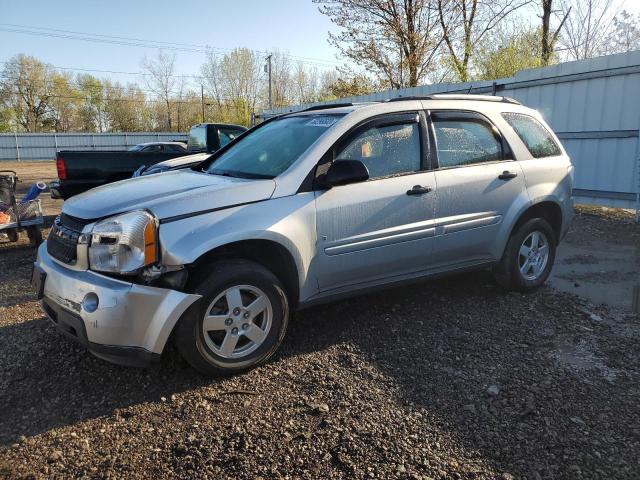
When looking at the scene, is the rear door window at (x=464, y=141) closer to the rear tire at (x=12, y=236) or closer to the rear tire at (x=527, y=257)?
the rear tire at (x=527, y=257)

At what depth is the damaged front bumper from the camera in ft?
9.53

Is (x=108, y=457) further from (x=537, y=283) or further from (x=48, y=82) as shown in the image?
(x=48, y=82)

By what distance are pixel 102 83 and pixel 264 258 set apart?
65.3 meters

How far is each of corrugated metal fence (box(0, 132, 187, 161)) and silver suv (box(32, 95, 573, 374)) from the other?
116ft

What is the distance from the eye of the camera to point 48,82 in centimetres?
5616

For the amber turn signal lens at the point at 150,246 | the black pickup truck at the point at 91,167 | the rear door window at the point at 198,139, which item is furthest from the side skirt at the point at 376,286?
the rear door window at the point at 198,139

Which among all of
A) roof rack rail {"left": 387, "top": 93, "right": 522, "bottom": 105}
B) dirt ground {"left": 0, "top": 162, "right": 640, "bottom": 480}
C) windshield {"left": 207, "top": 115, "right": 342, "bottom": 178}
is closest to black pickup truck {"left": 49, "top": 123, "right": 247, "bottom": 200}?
dirt ground {"left": 0, "top": 162, "right": 640, "bottom": 480}

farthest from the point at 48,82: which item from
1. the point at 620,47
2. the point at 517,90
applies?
the point at 517,90

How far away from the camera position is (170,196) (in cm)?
329

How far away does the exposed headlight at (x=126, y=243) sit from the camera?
2992mm

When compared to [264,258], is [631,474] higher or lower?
lower

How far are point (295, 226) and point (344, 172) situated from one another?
1.72 ft

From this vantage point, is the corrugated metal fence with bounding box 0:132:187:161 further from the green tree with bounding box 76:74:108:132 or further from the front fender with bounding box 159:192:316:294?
the front fender with bounding box 159:192:316:294

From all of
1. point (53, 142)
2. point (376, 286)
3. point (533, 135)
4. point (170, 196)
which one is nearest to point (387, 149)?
point (376, 286)
